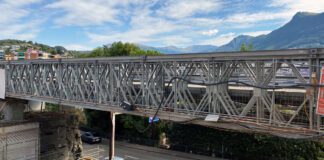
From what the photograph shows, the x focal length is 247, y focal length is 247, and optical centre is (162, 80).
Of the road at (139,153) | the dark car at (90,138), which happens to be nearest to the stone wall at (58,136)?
the road at (139,153)

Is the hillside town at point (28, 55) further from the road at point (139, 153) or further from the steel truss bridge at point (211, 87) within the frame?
the road at point (139, 153)

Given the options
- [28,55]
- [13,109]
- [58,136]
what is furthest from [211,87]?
[28,55]

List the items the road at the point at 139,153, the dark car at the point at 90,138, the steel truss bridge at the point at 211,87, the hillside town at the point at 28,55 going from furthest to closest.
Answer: the hillside town at the point at 28,55, the dark car at the point at 90,138, the road at the point at 139,153, the steel truss bridge at the point at 211,87

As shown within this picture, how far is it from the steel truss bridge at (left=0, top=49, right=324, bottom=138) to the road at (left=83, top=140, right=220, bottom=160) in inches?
390

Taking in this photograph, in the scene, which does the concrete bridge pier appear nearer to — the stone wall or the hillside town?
the stone wall

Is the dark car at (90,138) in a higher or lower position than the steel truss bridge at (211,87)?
lower

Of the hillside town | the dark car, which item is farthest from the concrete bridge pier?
the dark car

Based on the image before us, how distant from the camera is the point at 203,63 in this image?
10.6m

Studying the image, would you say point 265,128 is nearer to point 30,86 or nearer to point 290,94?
point 290,94

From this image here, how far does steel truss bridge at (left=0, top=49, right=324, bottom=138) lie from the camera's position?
838 centimetres

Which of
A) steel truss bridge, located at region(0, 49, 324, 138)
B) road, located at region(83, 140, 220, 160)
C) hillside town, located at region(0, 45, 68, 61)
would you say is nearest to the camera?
steel truss bridge, located at region(0, 49, 324, 138)

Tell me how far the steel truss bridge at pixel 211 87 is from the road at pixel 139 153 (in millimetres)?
9912

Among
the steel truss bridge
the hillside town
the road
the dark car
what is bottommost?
the road

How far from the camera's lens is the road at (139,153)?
982 inches
